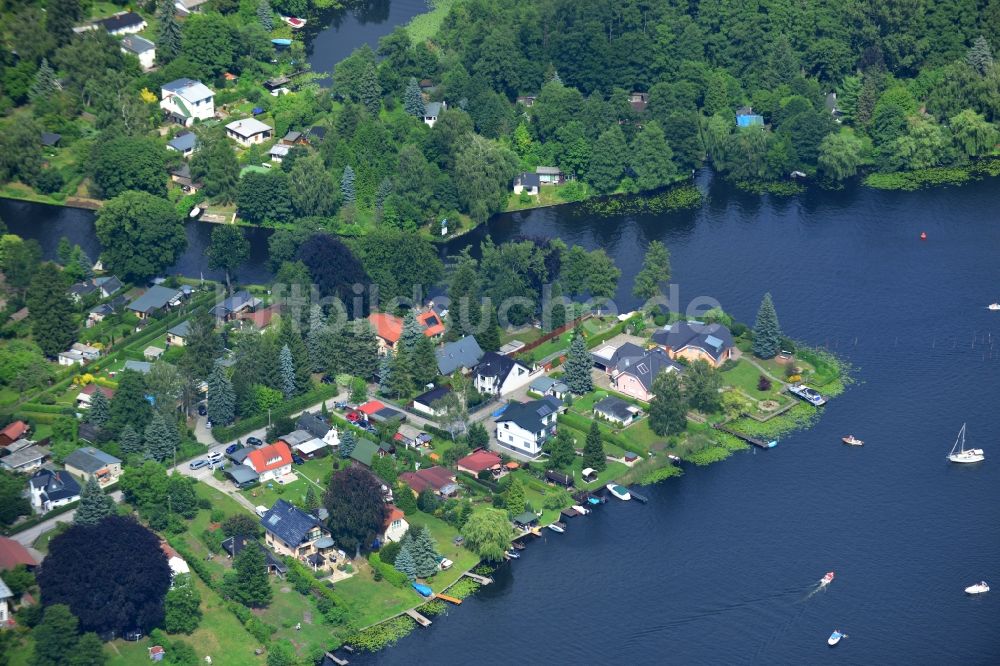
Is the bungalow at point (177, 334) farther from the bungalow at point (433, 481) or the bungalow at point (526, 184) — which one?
the bungalow at point (526, 184)

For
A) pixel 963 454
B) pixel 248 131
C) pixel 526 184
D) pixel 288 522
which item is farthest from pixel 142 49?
pixel 963 454

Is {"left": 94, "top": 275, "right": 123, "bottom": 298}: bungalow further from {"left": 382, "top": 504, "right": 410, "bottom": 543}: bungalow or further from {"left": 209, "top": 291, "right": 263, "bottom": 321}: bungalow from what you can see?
{"left": 382, "top": 504, "right": 410, "bottom": 543}: bungalow

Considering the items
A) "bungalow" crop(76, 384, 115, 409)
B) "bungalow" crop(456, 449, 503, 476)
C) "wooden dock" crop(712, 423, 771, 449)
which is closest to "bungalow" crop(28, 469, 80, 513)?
"bungalow" crop(76, 384, 115, 409)

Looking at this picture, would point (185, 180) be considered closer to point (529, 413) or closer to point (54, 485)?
point (54, 485)

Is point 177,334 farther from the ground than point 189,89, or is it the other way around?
point 189,89

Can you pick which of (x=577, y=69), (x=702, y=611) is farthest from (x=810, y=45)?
(x=702, y=611)

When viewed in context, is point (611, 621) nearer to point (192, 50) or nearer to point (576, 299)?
point (576, 299)
